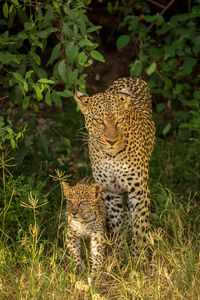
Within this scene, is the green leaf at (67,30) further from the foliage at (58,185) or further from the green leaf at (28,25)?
the green leaf at (28,25)

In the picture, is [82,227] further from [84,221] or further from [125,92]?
[125,92]

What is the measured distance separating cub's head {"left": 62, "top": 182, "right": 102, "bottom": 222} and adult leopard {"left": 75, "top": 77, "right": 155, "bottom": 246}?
28cm

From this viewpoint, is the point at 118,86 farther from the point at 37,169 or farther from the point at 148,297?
the point at 148,297

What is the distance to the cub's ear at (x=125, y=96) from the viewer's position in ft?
19.1

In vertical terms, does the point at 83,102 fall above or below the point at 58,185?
above

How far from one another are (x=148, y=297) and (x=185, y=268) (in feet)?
1.67

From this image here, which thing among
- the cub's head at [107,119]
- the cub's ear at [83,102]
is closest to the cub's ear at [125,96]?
the cub's head at [107,119]

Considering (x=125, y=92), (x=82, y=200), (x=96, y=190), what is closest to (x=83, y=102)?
(x=125, y=92)

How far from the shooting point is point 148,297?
178 inches

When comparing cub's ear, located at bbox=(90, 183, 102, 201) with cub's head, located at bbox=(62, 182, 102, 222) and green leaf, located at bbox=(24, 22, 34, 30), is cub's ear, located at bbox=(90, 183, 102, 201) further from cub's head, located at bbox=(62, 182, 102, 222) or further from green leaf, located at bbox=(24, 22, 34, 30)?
green leaf, located at bbox=(24, 22, 34, 30)

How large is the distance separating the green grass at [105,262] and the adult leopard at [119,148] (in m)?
0.33

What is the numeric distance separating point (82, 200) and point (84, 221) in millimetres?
208

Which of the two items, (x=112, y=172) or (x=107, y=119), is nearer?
(x=107, y=119)

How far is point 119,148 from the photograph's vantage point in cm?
570
